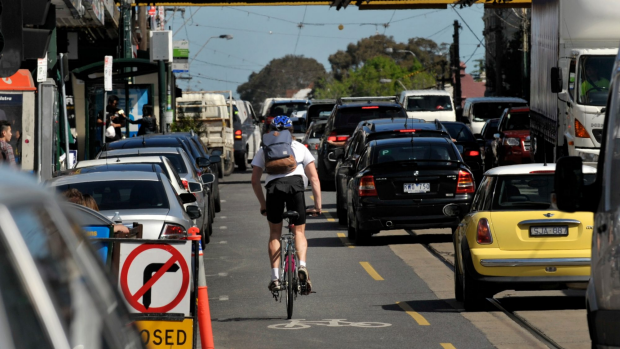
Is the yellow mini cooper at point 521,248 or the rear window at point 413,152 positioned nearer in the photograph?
the yellow mini cooper at point 521,248

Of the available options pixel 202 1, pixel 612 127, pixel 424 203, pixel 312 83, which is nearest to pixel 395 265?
pixel 424 203

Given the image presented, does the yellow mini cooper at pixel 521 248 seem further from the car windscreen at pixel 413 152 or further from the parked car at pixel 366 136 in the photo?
the parked car at pixel 366 136

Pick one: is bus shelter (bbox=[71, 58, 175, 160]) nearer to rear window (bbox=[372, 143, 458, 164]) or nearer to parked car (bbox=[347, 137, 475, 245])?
rear window (bbox=[372, 143, 458, 164])

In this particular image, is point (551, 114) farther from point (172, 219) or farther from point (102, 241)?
point (102, 241)

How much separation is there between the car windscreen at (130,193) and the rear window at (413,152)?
5.38 m

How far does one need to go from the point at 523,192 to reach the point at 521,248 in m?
0.79

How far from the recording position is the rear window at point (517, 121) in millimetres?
28531

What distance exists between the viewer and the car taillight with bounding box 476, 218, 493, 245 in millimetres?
10144

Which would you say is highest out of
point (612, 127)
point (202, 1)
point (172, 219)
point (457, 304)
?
point (202, 1)

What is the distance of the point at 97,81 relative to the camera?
3073 cm

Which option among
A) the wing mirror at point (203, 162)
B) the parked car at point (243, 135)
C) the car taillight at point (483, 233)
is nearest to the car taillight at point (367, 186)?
the wing mirror at point (203, 162)

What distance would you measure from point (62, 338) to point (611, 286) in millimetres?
3759

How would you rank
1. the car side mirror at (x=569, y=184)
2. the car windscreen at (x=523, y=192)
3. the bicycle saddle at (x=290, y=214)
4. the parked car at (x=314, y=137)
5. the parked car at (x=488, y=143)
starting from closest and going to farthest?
1. the car side mirror at (x=569, y=184)
2. the bicycle saddle at (x=290, y=214)
3. the car windscreen at (x=523, y=192)
4. the parked car at (x=314, y=137)
5. the parked car at (x=488, y=143)

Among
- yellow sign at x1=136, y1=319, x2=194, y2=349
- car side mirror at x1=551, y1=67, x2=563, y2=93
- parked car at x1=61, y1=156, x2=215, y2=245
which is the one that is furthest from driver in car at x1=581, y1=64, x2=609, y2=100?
yellow sign at x1=136, y1=319, x2=194, y2=349
